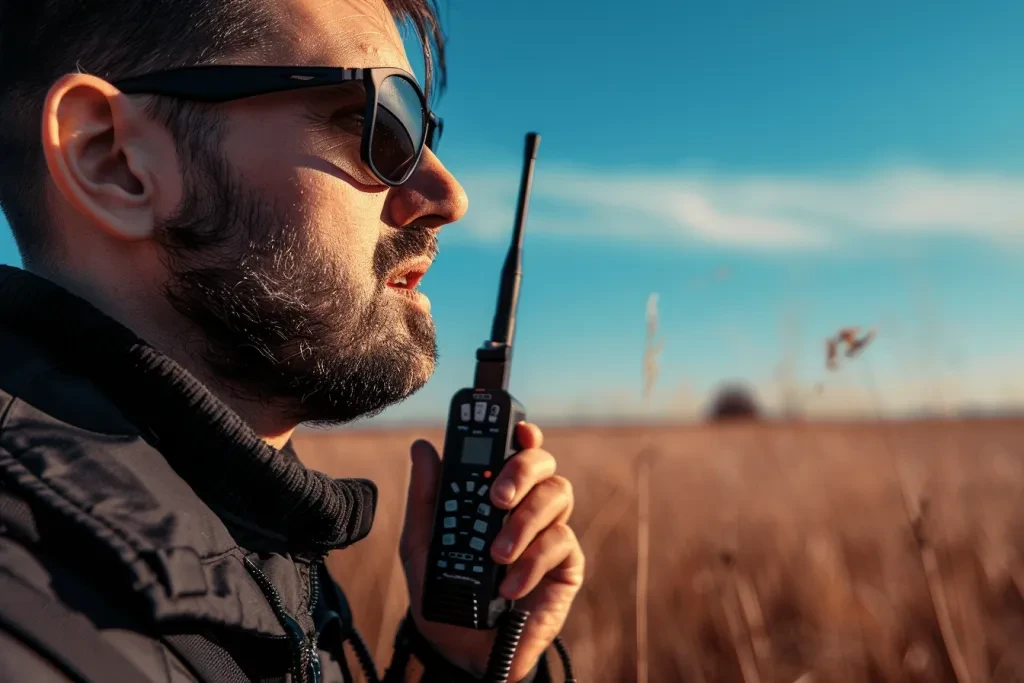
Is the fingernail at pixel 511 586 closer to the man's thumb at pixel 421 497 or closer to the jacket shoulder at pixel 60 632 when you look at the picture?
the man's thumb at pixel 421 497

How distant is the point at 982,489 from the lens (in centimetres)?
664

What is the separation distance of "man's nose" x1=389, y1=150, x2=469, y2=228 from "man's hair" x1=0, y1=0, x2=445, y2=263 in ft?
1.32

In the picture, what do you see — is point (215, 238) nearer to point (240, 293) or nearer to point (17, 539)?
point (240, 293)

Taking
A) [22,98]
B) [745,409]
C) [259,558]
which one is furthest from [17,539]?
[745,409]

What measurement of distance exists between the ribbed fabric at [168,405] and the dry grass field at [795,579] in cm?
102

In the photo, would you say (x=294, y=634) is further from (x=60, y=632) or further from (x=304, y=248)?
(x=304, y=248)

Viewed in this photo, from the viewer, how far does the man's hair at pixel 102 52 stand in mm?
1578

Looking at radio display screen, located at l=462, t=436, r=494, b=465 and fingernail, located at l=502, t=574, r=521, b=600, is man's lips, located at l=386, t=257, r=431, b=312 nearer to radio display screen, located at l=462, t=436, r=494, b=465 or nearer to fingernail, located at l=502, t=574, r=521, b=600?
radio display screen, located at l=462, t=436, r=494, b=465

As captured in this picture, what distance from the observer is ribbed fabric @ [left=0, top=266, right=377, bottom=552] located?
1238 mm

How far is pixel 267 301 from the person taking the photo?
1.55 m

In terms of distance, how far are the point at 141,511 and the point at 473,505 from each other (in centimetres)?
67

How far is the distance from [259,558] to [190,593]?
42 centimetres

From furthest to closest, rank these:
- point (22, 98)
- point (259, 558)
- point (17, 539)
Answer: point (22, 98) → point (259, 558) → point (17, 539)

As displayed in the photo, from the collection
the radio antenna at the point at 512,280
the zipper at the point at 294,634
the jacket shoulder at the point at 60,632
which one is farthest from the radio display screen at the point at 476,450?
the jacket shoulder at the point at 60,632
